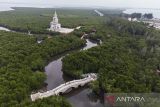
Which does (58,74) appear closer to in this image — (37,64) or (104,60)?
(37,64)

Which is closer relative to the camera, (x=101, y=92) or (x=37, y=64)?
(x=101, y=92)

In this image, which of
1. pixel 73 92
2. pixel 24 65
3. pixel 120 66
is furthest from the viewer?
pixel 120 66

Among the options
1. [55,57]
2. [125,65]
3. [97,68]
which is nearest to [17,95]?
[97,68]

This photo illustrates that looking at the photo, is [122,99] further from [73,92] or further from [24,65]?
[24,65]

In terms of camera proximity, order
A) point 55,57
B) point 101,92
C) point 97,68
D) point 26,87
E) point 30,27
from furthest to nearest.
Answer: point 30,27 < point 55,57 < point 97,68 < point 101,92 < point 26,87

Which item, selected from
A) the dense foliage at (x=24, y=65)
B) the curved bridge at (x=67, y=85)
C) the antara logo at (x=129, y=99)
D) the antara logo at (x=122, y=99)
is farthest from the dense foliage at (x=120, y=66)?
the dense foliage at (x=24, y=65)

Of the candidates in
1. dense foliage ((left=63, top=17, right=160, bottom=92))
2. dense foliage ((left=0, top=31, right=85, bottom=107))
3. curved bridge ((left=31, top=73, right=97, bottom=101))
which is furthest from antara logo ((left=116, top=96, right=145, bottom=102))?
curved bridge ((left=31, top=73, right=97, bottom=101))

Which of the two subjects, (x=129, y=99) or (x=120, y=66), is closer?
(x=129, y=99)

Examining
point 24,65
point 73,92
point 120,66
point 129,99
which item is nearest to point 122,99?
point 129,99
